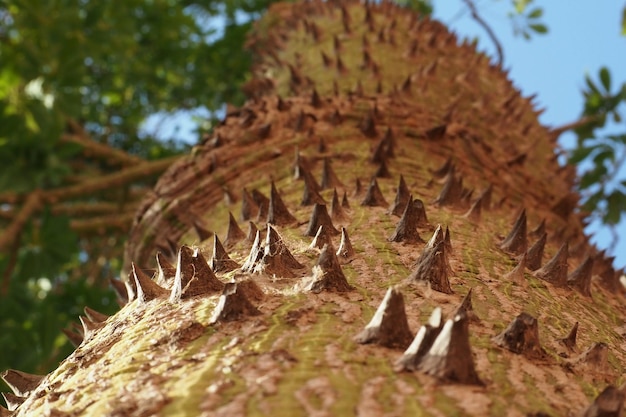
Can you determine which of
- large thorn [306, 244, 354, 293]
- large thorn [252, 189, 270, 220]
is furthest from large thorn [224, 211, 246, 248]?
large thorn [306, 244, 354, 293]

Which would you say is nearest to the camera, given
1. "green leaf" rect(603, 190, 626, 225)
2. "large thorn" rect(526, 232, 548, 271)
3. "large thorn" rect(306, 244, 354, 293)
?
"large thorn" rect(306, 244, 354, 293)

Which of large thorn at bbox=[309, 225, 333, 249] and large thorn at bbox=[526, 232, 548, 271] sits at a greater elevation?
large thorn at bbox=[309, 225, 333, 249]

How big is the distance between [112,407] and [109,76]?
6.87 metres

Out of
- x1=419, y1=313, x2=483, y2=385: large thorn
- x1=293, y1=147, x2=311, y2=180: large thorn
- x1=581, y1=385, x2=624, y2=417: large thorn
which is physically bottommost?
x1=581, y1=385, x2=624, y2=417: large thorn

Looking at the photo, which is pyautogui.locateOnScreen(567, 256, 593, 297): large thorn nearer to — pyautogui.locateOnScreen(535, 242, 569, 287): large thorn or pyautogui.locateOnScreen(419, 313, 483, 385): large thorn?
pyautogui.locateOnScreen(535, 242, 569, 287): large thorn

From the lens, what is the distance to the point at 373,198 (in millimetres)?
1842

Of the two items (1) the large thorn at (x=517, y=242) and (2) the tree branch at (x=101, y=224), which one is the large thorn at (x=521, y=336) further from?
(2) the tree branch at (x=101, y=224)

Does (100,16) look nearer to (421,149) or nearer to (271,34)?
(271,34)

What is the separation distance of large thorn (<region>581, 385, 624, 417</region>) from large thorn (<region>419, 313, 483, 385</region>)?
0.16m

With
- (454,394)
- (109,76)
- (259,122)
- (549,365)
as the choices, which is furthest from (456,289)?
(109,76)

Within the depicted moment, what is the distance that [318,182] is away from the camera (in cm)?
215

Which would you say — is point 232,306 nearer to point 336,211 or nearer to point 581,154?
point 336,211

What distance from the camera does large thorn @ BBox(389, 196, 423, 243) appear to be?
1548 mm

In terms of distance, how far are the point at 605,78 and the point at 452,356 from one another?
5237mm
